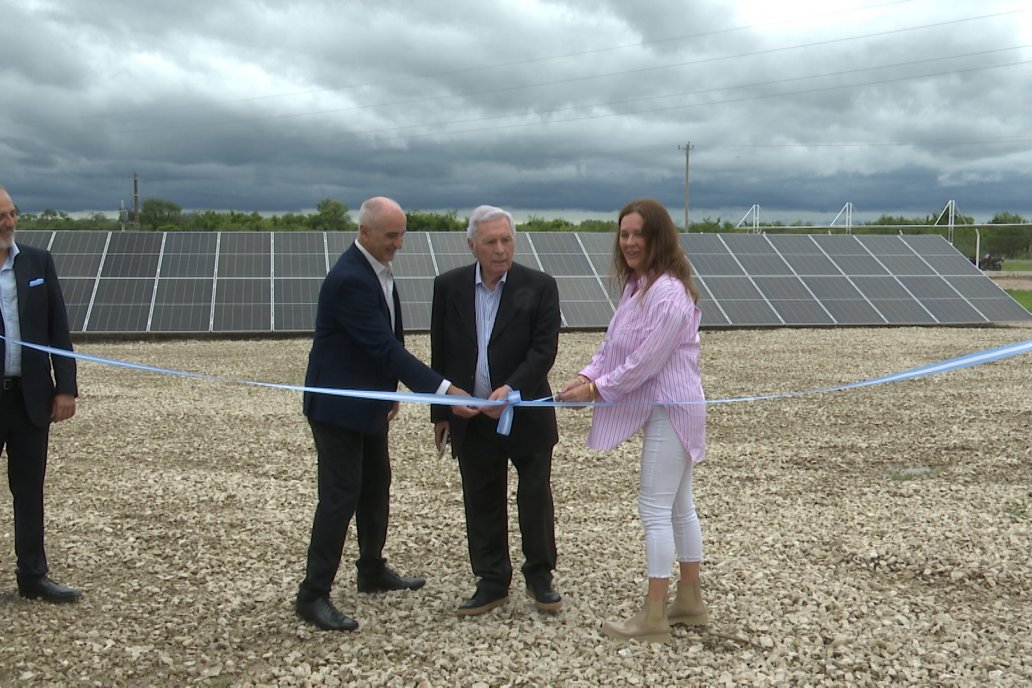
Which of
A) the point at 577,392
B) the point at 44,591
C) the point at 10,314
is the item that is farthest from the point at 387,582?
the point at 10,314

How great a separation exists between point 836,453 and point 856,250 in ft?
48.5

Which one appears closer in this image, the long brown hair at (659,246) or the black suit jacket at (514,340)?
the long brown hair at (659,246)

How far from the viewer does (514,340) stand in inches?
167

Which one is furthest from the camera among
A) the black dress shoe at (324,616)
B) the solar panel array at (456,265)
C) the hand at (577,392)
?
the solar panel array at (456,265)

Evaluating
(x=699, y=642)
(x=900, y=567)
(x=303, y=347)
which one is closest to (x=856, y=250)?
(x=303, y=347)

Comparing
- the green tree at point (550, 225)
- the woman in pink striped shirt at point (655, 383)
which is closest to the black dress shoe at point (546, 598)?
the woman in pink striped shirt at point (655, 383)

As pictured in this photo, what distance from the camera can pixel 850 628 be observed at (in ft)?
13.9

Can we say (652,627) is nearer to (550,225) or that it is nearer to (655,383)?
(655,383)

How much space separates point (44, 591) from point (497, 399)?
2.39 meters

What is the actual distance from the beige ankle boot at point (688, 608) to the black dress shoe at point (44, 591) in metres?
2.81

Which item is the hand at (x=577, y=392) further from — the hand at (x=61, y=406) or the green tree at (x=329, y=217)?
the green tree at (x=329, y=217)

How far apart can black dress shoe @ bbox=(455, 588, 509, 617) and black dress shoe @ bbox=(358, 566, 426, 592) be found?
416 millimetres

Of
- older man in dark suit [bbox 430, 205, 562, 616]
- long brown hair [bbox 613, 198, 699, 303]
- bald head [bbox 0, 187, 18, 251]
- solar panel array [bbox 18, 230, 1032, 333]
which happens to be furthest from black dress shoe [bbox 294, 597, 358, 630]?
solar panel array [bbox 18, 230, 1032, 333]

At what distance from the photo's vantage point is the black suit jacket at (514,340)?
13.9ft
